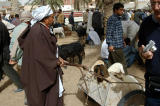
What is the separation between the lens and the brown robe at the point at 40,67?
9.34 ft

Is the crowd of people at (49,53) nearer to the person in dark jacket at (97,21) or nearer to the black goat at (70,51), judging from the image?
A: the black goat at (70,51)

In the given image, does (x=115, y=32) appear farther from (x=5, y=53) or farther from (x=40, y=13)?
(x=5, y=53)

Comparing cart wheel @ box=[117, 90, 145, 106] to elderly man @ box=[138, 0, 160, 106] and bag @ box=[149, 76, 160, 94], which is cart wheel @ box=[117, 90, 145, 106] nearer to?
elderly man @ box=[138, 0, 160, 106]

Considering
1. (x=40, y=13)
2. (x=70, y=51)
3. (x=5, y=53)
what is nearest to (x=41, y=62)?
(x=40, y=13)

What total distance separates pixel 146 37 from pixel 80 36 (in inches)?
414

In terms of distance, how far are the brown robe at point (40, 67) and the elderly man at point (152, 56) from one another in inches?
45.9

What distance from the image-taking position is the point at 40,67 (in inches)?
114

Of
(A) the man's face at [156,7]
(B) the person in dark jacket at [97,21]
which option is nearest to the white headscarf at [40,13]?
(A) the man's face at [156,7]

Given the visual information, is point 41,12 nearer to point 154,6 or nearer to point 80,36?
point 154,6

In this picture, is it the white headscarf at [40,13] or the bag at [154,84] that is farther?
the white headscarf at [40,13]

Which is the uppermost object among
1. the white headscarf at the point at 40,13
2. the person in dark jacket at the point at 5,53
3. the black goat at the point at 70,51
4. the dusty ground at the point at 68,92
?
the white headscarf at the point at 40,13

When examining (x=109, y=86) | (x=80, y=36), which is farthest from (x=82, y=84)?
(x=80, y=36)

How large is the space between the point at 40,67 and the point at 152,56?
4.64 ft

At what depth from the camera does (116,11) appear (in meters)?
4.59
